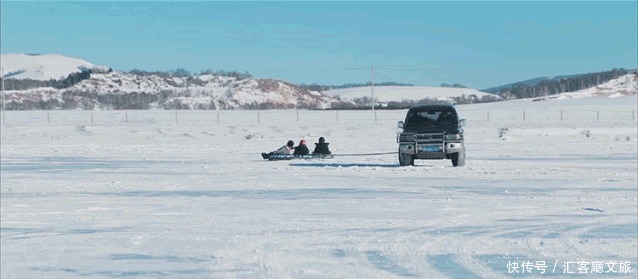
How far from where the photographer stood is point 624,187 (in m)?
19.2

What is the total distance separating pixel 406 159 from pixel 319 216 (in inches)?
503

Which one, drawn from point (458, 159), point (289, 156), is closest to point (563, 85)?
point (289, 156)

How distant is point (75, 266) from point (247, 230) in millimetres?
3104

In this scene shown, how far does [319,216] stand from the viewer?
14195mm

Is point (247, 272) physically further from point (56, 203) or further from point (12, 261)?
point (56, 203)

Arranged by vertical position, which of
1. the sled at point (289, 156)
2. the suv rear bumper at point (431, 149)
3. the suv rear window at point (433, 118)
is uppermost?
the suv rear window at point (433, 118)

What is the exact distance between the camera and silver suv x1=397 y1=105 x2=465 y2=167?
85.6 feet

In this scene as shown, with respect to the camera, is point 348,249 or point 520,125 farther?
point 520,125

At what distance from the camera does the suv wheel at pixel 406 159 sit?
1046 inches

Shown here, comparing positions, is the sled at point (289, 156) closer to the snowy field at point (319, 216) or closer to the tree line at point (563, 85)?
the snowy field at point (319, 216)

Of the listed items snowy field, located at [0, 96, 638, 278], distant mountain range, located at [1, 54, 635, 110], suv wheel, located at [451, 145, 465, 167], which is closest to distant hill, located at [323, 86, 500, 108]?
distant mountain range, located at [1, 54, 635, 110]

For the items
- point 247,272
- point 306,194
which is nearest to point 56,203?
point 306,194

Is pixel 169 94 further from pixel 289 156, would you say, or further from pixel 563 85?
pixel 289 156

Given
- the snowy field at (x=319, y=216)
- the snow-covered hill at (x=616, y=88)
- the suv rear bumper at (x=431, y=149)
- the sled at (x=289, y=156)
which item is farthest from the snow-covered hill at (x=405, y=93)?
the suv rear bumper at (x=431, y=149)
